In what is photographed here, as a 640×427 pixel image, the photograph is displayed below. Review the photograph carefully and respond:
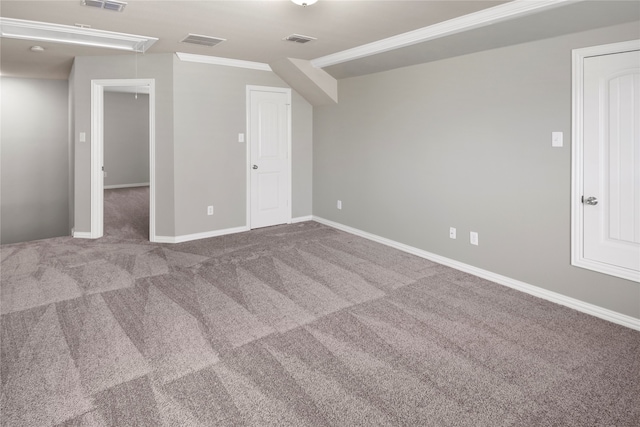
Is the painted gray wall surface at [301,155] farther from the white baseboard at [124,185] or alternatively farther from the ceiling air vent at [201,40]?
the white baseboard at [124,185]

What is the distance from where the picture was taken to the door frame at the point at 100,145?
4.90 meters

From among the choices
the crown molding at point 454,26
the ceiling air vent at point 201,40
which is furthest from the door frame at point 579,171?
the ceiling air vent at point 201,40

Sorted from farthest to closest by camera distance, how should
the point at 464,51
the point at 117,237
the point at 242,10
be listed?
the point at 117,237 < the point at 464,51 < the point at 242,10

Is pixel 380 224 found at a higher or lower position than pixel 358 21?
lower

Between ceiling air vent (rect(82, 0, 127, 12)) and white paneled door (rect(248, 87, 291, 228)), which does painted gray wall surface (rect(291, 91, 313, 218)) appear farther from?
ceiling air vent (rect(82, 0, 127, 12))

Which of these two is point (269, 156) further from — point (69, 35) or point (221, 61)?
point (69, 35)

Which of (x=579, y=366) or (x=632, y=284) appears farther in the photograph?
(x=632, y=284)

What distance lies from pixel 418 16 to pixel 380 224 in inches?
101

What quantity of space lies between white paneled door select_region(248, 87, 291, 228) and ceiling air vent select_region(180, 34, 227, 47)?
121 centimetres

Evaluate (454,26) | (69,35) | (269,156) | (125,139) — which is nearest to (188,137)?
(269,156)

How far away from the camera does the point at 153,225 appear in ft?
16.7

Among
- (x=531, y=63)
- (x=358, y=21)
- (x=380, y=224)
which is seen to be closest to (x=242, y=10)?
(x=358, y=21)

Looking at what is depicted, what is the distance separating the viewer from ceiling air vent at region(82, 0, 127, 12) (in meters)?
2.98

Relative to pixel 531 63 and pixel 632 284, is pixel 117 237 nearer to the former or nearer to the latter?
pixel 531 63
